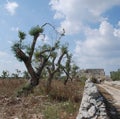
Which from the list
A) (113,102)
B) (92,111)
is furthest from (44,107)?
(92,111)

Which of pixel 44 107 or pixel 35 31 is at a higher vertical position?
pixel 35 31

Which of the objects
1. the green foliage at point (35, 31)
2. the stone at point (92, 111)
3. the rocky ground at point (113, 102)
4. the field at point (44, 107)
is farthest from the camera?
the green foliage at point (35, 31)

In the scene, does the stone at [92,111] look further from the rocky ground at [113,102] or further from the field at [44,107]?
the field at [44,107]

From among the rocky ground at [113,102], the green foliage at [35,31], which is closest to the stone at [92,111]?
the rocky ground at [113,102]

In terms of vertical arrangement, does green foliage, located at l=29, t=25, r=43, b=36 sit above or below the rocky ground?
above

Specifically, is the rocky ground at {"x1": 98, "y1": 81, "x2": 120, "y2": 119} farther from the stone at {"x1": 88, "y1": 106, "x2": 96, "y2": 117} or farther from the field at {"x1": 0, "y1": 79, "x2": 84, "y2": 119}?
the stone at {"x1": 88, "y1": 106, "x2": 96, "y2": 117}

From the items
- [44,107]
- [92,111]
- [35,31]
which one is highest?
[35,31]

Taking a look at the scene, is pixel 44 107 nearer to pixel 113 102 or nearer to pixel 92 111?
pixel 113 102

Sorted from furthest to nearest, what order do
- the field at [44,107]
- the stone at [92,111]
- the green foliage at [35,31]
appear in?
the green foliage at [35,31], the field at [44,107], the stone at [92,111]

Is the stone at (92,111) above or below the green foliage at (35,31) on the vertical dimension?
below

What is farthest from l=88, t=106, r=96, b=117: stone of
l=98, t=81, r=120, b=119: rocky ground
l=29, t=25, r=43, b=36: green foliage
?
l=29, t=25, r=43, b=36: green foliage

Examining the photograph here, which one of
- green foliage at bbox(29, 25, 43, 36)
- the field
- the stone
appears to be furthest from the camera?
green foliage at bbox(29, 25, 43, 36)

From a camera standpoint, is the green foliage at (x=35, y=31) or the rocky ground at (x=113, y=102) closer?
the rocky ground at (x=113, y=102)

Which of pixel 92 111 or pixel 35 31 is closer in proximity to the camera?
pixel 92 111
